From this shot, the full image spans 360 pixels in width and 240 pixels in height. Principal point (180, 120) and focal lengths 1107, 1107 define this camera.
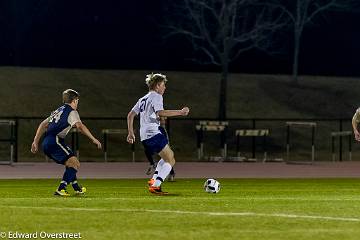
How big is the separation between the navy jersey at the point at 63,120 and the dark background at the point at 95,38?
42.9 m

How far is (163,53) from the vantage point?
63000mm

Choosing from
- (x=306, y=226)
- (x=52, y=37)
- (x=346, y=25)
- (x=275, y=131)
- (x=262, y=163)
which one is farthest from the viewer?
(x=346, y=25)

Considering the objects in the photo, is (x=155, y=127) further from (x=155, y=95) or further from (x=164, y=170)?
(x=164, y=170)

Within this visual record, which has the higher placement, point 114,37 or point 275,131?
point 114,37

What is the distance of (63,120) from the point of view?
18.2 metres

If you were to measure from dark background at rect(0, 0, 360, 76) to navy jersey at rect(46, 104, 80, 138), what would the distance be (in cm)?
4294

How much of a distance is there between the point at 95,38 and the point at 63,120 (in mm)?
45585

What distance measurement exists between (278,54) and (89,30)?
447 inches

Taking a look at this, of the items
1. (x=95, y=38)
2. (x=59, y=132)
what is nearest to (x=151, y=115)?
(x=59, y=132)

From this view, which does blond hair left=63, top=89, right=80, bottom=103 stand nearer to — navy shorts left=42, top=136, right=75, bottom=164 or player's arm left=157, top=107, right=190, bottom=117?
navy shorts left=42, top=136, right=75, bottom=164

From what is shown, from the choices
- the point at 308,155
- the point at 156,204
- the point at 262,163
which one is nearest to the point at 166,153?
the point at 156,204

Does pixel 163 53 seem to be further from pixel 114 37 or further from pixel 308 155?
pixel 308 155

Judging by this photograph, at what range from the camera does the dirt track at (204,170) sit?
100 feet

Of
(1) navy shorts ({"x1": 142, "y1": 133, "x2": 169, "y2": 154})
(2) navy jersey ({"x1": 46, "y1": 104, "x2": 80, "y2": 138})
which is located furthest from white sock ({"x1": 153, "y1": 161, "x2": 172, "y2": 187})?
(2) navy jersey ({"x1": 46, "y1": 104, "x2": 80, "y2": 138})
